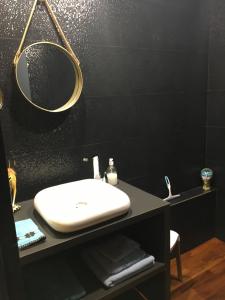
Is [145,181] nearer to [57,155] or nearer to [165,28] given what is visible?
[57,155]

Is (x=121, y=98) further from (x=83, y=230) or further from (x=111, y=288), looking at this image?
(x=111, y=288)

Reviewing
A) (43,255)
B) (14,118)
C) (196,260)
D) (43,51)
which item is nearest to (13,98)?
(14,118)

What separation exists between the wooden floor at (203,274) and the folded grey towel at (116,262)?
593 mm

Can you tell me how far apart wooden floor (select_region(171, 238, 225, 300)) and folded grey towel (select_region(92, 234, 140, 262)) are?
599mm

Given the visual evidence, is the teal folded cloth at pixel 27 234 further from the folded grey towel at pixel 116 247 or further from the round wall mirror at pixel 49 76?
the round wall mirror at pixel 49 76

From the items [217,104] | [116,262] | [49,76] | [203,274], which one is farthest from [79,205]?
[217,104]

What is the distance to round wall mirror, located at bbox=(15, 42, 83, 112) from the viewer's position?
121cm

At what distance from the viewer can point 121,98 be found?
61.4 inches

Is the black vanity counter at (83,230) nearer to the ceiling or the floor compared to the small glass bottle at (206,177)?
nearer to the ceiling

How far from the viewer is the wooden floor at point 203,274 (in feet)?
5.20

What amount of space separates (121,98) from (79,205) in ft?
2.52

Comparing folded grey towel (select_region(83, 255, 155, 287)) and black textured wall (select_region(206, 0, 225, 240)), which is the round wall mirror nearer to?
folded grey towel (select_region(83, 255, 155, 287))

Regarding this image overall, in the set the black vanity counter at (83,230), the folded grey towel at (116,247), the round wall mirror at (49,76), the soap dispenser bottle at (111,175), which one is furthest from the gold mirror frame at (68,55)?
the folded grey towel at (116,247)

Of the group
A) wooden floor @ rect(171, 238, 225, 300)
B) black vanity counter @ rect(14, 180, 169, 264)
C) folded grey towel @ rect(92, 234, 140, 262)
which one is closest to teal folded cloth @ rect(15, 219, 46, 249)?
black vanity counter @ rect(14, 180, 169, 264)
